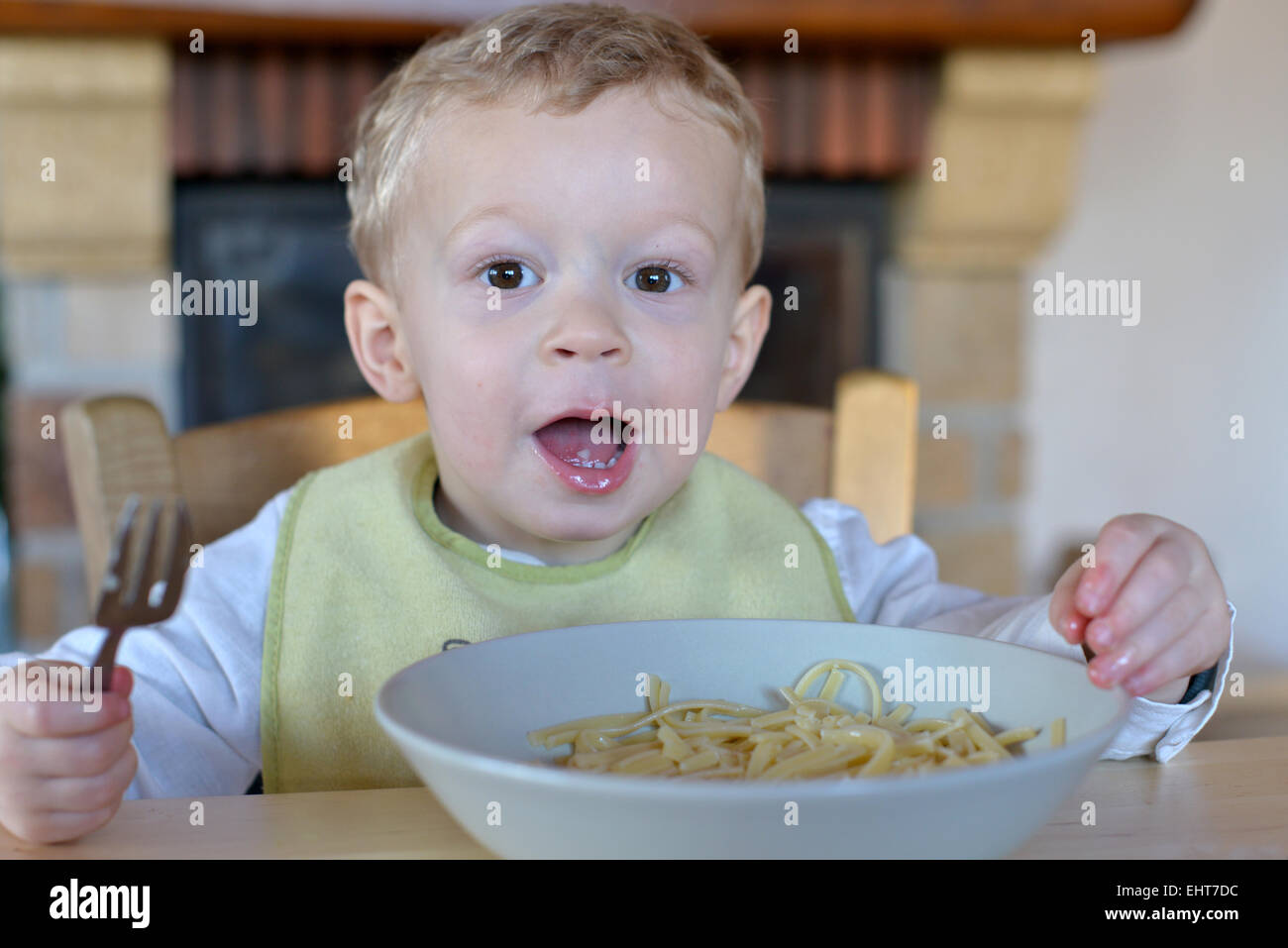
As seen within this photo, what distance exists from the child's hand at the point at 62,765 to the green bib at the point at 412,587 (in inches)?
11.0

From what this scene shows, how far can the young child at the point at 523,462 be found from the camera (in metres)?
0.77

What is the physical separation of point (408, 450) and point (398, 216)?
19 centimetres

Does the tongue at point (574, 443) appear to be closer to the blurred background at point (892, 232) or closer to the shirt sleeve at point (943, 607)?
the shirt sleeve at point (943, 607)

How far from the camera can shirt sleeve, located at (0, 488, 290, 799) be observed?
0.76m

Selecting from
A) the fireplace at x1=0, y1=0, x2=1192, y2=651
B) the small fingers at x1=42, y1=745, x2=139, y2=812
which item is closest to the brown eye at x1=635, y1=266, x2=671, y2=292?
the small fingers at x1=42, y1=745, x2=139, y2=812

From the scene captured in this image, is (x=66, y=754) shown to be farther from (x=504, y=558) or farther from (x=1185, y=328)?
(x=1185, y=328)

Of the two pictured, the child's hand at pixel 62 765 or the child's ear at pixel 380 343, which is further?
the child's ear at pixel 380 343

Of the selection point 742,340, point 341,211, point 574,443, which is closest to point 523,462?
point 574,443

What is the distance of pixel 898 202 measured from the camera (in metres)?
2.23

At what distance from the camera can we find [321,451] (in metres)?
1.07

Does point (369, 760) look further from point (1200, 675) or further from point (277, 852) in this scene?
point (1200, 675)

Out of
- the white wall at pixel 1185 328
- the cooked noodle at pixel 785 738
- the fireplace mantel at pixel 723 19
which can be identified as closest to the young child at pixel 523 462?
the cooked noodle at pixel 785 738
